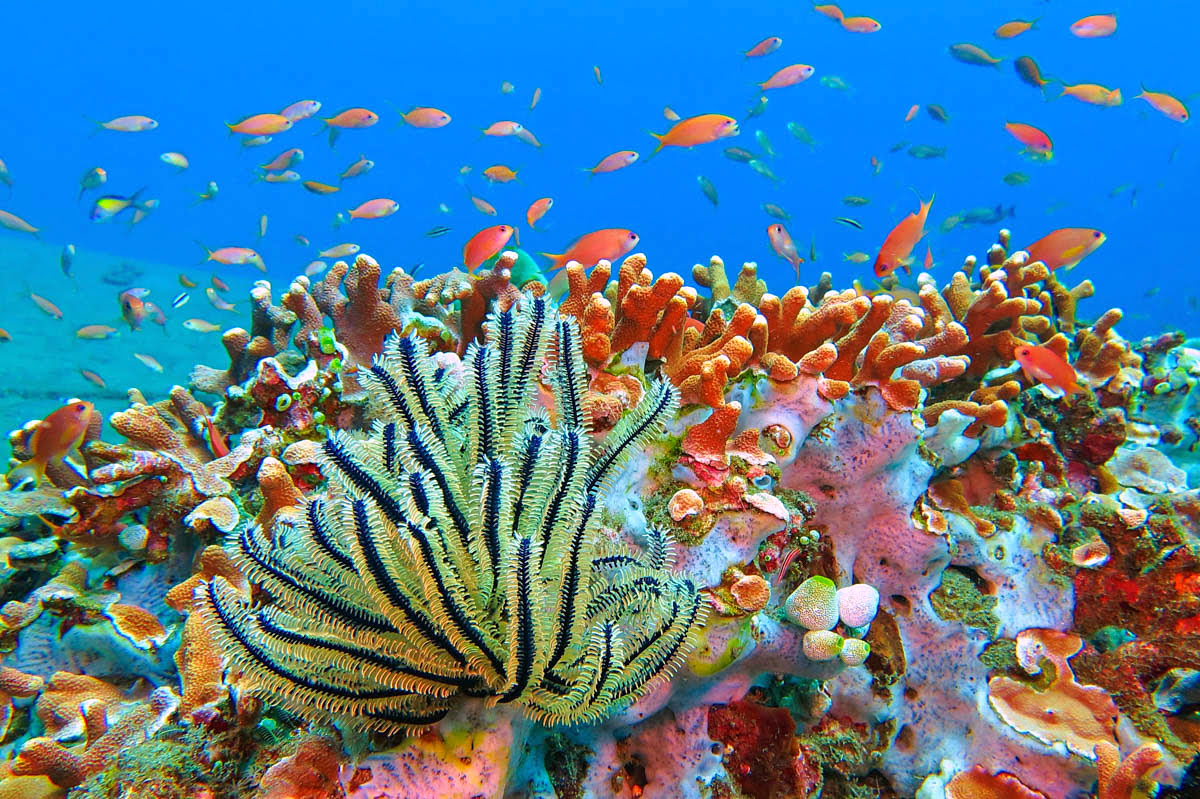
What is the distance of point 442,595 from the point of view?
1.50 m

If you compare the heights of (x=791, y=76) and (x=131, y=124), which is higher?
(x=131, y=124)

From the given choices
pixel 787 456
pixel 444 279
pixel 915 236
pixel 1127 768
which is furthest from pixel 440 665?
pixel 915 236

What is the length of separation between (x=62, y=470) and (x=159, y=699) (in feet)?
5.59

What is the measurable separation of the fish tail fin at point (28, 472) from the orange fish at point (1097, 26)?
12.6 meters

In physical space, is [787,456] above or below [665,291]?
below

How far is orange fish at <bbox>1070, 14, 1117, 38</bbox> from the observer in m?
8.28

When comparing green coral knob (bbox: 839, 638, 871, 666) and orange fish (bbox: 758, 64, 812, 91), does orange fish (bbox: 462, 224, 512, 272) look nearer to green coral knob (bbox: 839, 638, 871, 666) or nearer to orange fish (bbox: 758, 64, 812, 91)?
green coral knob (bbox: 839, 638, 871, 666)

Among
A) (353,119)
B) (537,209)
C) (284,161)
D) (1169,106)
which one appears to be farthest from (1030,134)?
(284,161)

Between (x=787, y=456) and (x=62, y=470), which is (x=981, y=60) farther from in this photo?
(x=62, y=470)

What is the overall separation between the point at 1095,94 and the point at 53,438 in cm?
1180

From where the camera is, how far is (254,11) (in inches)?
4006

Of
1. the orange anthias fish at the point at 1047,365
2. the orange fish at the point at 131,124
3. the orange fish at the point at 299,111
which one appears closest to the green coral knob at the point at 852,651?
the orange anthias fish at the point at 1047,365

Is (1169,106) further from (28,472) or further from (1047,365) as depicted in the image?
(28,472)

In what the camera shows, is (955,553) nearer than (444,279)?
Yes
